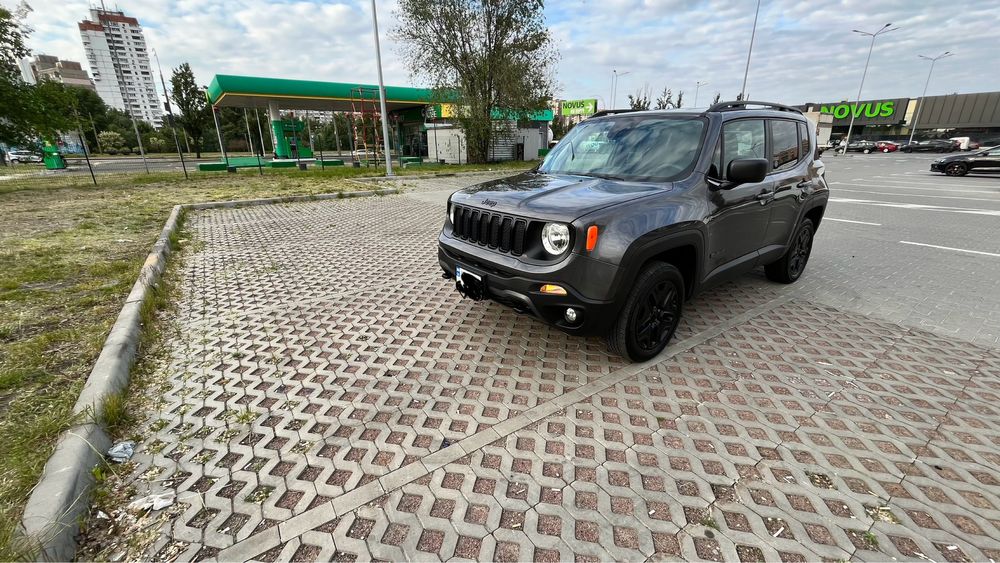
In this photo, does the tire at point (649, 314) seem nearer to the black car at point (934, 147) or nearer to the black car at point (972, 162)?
the black car at point (972, 162)

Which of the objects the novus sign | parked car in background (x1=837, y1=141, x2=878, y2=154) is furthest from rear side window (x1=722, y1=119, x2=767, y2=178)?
the novus sign

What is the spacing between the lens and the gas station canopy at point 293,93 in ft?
81.7

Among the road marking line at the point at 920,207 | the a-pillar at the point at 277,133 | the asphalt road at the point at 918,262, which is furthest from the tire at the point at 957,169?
the a-pillar at the point at 277,133

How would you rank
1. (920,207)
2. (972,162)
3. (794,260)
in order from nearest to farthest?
Result: (794,260) < (920,207) < (972,162)

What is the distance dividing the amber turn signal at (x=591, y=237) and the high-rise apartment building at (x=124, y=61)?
106m

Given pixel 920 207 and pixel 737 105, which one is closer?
pixel 737 105

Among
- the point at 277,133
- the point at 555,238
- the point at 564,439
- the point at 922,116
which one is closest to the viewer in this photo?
the point at 564,439

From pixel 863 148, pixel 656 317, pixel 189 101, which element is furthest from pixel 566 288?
pixel 863 148

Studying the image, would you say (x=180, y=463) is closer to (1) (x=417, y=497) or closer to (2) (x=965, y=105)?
(1) (x=417, y=497)

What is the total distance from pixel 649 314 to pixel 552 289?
95 centimetres

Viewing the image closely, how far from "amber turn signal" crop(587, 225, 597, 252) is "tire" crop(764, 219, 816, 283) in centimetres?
323

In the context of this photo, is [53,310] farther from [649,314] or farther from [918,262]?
[918,262]

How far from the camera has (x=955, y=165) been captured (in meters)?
18.1

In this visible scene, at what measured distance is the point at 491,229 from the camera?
329 cm
